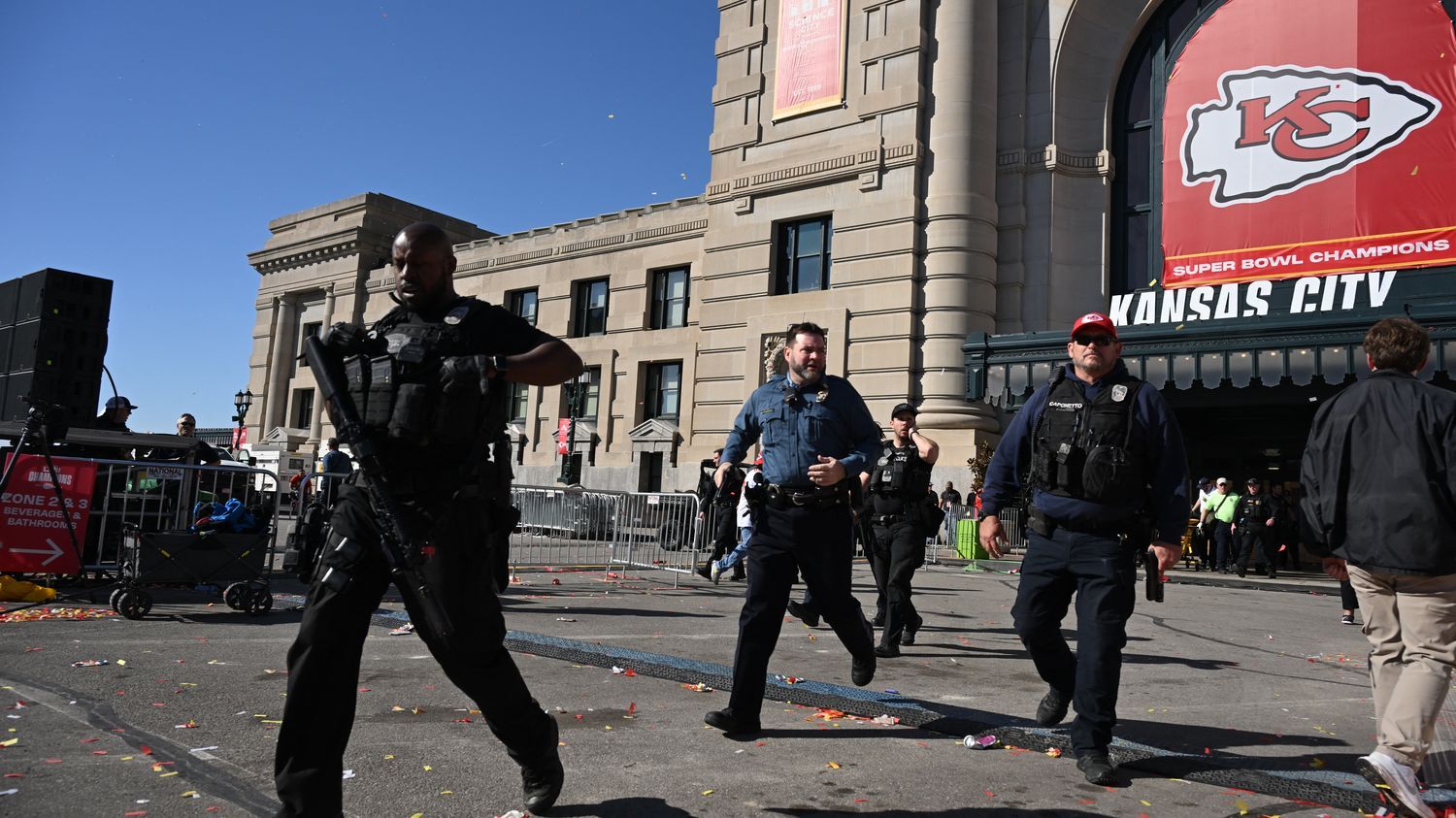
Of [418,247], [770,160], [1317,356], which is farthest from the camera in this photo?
[770,160]

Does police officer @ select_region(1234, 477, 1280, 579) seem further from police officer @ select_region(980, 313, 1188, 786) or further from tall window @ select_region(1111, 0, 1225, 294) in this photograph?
police officer @ select_region(980, 313, 1188, 786)

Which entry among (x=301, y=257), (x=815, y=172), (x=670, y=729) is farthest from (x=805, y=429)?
(x=301, y=257)

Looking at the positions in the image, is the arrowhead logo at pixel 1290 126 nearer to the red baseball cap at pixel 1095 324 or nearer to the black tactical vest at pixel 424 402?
the red baseball cap at pixel 1095 324

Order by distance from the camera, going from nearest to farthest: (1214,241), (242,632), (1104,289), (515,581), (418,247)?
(418,247)
(242,632)
(515,581)
(1214,241)
(1104,289)

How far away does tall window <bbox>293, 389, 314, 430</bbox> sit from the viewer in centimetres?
4203

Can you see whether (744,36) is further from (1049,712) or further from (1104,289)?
(1049,712)

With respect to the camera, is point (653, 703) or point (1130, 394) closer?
point (1130, 394)

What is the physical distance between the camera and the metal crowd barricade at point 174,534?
25.9 feet

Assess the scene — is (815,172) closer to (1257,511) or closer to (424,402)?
(1257,511)

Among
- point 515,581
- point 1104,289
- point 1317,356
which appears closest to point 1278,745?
point 515,581

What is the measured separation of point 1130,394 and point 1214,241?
20.4m

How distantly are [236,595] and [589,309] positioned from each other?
87.7 feet

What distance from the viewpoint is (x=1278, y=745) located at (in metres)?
4.54

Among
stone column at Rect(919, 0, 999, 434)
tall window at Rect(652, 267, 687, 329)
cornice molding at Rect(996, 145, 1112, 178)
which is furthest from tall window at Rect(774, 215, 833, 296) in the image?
cornice molding at Rect(996, 145, 1112, 178)
